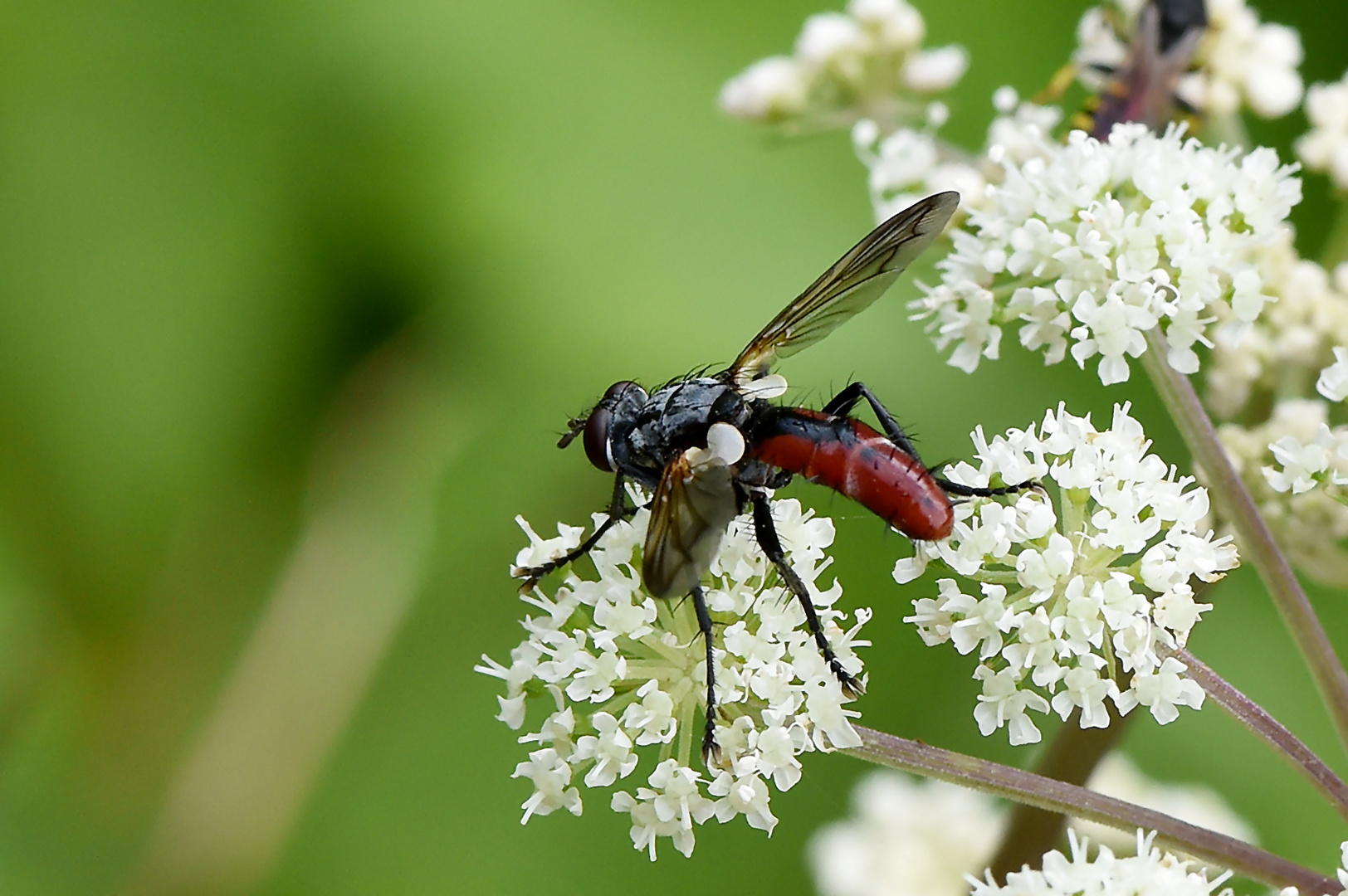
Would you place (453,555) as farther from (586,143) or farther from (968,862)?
(968,862)

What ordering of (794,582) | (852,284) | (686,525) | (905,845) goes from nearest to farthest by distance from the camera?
(686,525) < (794,582) < (852,284) < (905,845)

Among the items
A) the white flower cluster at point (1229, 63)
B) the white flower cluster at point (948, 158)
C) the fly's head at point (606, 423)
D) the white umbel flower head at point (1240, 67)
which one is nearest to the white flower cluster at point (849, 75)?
the white flower cluster at point (948, 158)

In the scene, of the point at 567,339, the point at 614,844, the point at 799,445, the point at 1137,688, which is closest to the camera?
the point at 1137,688

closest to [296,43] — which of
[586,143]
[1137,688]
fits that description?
[586,143]

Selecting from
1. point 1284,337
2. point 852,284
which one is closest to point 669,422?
point 852,284

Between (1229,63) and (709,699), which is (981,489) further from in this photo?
(1229,63)
